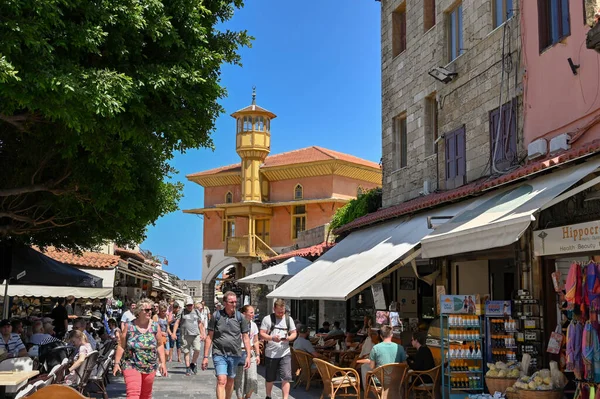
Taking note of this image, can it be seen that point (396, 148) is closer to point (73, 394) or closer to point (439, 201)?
point (439, 201)

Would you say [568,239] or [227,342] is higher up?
[568,239]

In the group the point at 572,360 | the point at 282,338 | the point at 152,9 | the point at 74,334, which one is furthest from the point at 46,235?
the point at 572,360

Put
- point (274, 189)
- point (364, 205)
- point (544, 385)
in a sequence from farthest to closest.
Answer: point (274, 189) < point (364, 205) < point (544, 385)

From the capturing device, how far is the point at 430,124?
16250 millimetres

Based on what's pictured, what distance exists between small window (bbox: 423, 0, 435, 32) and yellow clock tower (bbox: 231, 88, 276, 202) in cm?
2903

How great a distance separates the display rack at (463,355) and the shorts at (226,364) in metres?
3.05

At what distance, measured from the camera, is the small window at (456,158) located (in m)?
14.2

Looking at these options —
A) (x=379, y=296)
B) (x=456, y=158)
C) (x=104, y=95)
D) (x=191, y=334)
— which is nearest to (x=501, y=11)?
(x=456, y=158)

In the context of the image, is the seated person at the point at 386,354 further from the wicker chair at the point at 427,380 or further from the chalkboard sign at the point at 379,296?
the chalkboard sign at the point at 379,296

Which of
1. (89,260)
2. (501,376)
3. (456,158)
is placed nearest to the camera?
(501,376)

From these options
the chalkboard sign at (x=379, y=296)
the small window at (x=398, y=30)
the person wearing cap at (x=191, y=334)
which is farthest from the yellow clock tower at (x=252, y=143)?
the chalkboard sign at (x=379, y=296)

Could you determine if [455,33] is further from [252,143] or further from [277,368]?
[252,143]

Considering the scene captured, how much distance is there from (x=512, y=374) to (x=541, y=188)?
2553 mm

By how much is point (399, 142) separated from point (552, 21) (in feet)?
24.2
